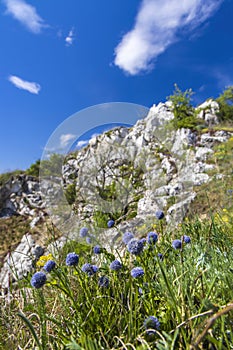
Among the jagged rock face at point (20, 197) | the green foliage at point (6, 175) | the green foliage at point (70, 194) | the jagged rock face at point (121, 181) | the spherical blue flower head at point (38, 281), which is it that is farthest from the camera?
the green foliage at point (6, 175)

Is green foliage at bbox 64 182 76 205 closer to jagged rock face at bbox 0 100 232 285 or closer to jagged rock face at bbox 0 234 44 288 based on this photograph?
jagged rock face at bbox 0 100 232 285

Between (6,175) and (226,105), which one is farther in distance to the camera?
(226,105)

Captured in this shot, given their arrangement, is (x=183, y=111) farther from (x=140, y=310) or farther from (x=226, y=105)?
(x=140, y=310)

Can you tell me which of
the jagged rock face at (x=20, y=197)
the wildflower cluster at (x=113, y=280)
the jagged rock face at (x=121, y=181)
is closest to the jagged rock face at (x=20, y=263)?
the jagged rock face at (x=121, y=181)

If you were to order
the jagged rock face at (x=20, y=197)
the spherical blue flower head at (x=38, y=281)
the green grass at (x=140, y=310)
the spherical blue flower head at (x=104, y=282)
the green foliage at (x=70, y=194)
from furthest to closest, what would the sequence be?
1. the jagged rock face at (x=20, y=197)
2. the green foliage at (x=70, y=194)
3. the spherical blue flower head at (x=104, y=282)
4. the spherical blue flower head at (x=38, y=281)
5. the green grass at (x=140, y=310)

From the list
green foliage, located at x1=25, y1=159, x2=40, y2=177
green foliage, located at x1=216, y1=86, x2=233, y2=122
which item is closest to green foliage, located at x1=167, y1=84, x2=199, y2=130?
green foliage, located at x1=216, y1=86, x2=233, y2=122

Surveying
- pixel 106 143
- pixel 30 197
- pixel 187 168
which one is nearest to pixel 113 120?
pixel 106 143

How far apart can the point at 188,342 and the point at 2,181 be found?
39.4ft

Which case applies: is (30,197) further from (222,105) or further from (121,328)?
(222,105)

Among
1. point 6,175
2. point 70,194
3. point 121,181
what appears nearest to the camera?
point 121,181

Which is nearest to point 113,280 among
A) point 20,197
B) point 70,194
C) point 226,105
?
point 70,194

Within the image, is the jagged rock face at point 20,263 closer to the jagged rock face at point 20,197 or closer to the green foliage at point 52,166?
the green foliage at point 52,166

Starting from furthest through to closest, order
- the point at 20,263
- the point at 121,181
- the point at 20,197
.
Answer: the point at 20,197 → the point at 121,181 → the point at 20,263

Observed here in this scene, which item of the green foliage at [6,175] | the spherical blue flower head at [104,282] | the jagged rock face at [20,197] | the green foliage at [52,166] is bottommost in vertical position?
the spherical blue flower head at [104,282]
